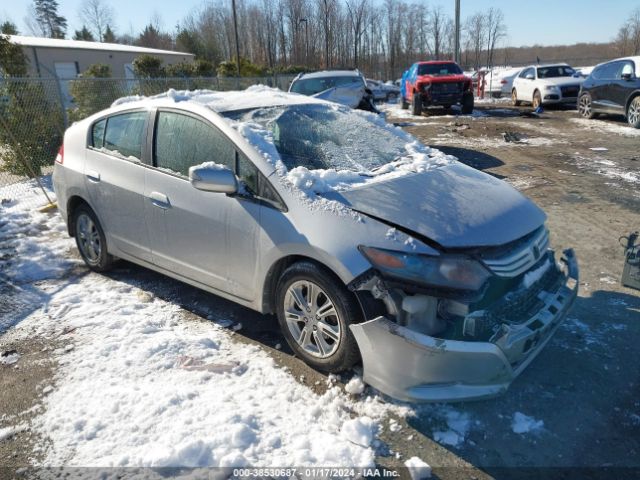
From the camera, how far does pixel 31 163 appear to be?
886cm

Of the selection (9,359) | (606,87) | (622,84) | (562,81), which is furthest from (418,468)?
(562,81)

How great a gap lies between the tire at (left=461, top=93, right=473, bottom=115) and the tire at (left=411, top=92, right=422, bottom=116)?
1520 mm

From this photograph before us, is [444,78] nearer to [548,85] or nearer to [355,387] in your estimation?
[548,85]

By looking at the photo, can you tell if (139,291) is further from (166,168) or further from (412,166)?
(412,166)

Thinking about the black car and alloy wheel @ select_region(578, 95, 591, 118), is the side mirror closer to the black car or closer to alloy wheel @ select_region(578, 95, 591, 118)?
the black car

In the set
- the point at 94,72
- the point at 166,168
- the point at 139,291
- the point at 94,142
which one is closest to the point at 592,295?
the point at 166,168

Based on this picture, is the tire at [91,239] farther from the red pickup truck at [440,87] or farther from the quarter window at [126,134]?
the red pickup truck at [440,87]

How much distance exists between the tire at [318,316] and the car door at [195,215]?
1.12 ft

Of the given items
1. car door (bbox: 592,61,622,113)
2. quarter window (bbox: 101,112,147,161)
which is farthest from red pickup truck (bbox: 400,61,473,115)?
quarter window (bbox: 101,112,147,161)

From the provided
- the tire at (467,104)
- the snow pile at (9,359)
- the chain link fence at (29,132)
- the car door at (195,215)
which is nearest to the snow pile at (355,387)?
the car door at (195,215)

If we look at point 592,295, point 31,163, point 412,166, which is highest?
point 412,166

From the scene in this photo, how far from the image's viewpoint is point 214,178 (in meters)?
3.07

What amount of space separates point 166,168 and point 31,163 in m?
6.59

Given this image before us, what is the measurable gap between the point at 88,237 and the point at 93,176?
28.5 inches
